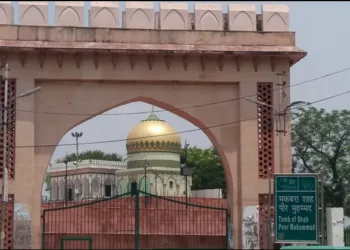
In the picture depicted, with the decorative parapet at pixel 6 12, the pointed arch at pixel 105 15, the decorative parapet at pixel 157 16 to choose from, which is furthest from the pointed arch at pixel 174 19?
the decorative parapet at pixel 6 12

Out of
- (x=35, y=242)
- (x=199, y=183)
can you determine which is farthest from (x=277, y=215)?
(x=199, y=183)

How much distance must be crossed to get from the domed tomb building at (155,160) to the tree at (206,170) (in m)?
8.60

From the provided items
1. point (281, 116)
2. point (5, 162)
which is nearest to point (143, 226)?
point (281, 116)

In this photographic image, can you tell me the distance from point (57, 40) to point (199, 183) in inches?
1186

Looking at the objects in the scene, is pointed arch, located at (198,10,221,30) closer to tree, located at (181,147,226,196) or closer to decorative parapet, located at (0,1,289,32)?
decorative parapet, located at (0,1,289,32)

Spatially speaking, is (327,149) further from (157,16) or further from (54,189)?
(54,189)

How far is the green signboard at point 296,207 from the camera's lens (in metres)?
17.6

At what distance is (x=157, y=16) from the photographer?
A: 21969mm

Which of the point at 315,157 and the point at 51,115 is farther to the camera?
the point at 315,157

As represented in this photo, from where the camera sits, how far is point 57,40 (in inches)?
830

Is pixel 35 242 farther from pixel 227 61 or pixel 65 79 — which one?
pixel 227 61

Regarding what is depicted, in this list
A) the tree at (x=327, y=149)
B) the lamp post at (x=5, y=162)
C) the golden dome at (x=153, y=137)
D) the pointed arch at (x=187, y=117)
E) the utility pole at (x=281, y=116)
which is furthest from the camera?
the golden dome at (x=153, y=137)

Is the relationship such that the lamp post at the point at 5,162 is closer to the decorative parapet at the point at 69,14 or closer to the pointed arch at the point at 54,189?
the decorative parapet at the point at 69,14

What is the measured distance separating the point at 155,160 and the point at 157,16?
63.2 ft
